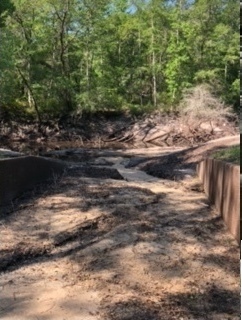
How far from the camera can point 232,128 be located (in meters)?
23.6

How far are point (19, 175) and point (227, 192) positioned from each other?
315 centimetres

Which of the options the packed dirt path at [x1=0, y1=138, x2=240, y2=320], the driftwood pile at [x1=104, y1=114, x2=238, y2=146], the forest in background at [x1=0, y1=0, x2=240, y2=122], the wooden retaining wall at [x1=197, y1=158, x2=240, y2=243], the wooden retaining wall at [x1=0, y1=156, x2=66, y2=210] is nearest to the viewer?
the packed dirt path at [x1=0, y1=138, x2=240, y2=320]

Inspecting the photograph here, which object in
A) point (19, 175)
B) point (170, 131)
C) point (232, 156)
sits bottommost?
point (170, 131)

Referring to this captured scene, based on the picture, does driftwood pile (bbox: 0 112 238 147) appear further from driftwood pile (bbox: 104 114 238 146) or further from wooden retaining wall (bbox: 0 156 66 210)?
wooden retaining wall (bbox: 0 156 66 210)

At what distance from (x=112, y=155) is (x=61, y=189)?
10.0 meters

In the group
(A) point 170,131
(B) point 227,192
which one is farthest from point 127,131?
(B) point 227,192

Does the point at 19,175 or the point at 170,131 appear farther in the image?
the point at 170,131

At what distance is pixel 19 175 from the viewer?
6504mm

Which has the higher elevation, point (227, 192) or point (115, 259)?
point (227, 192)

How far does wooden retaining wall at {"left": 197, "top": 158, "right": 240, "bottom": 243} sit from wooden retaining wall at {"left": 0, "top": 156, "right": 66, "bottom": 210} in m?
2.76

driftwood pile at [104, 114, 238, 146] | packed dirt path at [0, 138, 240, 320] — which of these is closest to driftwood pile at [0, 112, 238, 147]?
driftwood pile at [104, 114, 238, 146]

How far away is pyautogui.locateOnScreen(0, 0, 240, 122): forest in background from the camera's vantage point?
79.9 ft

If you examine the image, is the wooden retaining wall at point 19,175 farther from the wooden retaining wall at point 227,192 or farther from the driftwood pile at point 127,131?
the driftwood pile at point 127,131

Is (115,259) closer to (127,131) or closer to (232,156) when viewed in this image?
(232,156)
